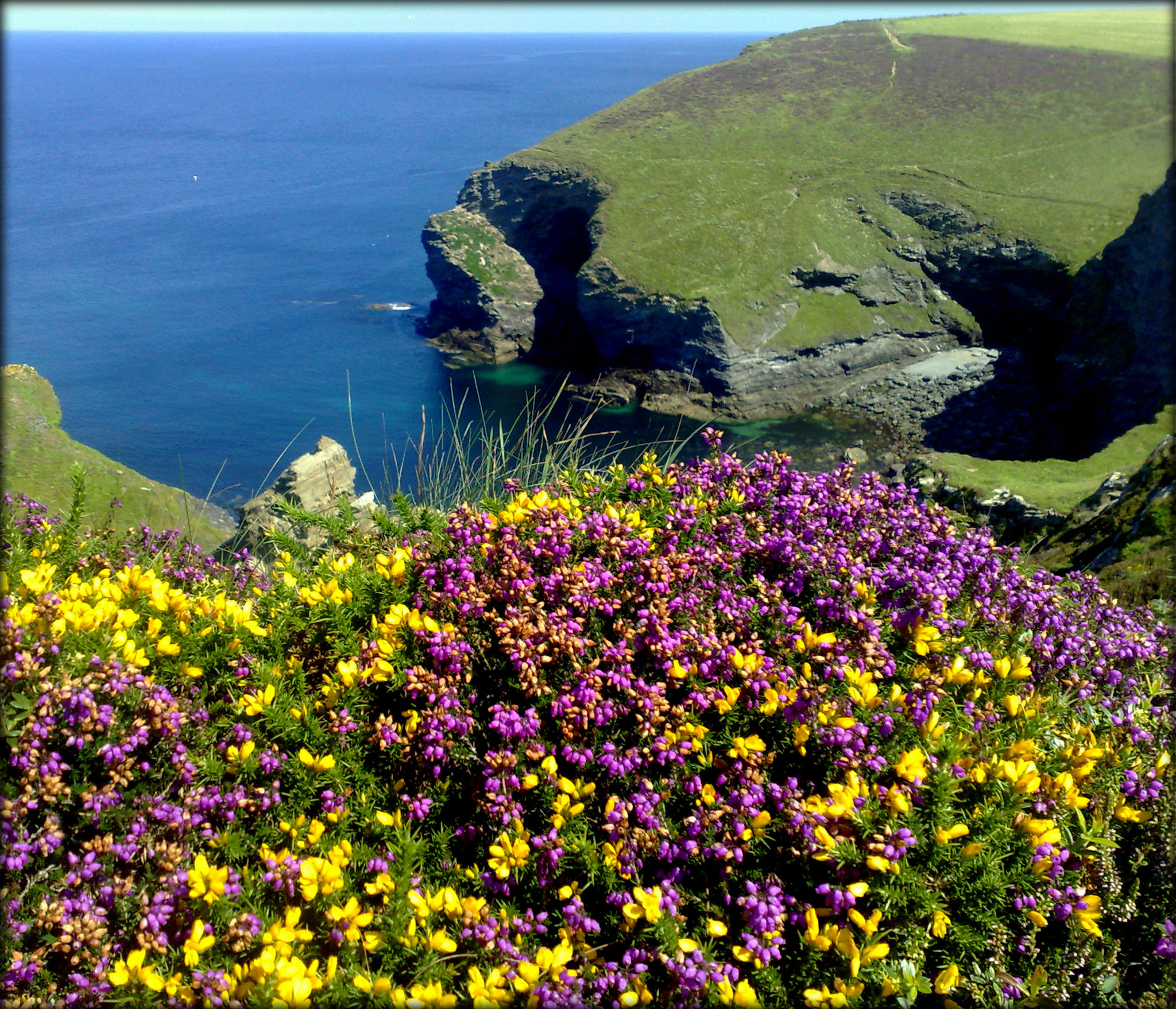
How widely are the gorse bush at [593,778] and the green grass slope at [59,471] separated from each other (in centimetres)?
1370

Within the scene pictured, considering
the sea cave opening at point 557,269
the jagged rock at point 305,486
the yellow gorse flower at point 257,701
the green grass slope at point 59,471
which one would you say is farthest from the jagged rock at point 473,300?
the yellow gorse flower at point 257,701

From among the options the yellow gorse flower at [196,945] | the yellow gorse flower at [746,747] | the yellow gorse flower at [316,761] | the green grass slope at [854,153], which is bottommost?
the yellow gorse flower at [196,945]

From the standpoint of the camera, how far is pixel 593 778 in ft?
12.0

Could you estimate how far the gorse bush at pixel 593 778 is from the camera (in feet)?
9.59

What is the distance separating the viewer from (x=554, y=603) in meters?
3.96

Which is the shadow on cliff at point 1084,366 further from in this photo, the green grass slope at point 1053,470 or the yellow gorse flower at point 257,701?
the yellow gorse flower at point 257,701

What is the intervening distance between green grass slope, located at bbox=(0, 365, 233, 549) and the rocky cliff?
34.8 m

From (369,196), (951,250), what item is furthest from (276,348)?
(951,250)

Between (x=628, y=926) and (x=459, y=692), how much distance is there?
130 cm

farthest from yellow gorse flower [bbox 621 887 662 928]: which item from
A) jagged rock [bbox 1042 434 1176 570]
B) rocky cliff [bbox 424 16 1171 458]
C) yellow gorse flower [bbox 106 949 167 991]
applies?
rocky cliff [bbox 424 16 1171 458]

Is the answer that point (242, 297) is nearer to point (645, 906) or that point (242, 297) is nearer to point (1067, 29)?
point (645, 906)

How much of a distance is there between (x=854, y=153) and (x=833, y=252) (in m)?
24.7

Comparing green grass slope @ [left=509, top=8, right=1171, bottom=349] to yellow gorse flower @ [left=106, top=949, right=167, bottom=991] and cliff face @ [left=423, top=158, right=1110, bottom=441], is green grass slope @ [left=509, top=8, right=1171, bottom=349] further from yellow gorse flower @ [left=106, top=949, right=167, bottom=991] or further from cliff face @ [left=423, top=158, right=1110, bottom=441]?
yellow gorse flower @ [left=106, top=949, right=167, bottom=991]

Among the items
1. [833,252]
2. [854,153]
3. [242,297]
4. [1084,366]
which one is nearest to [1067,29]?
[854,153]
